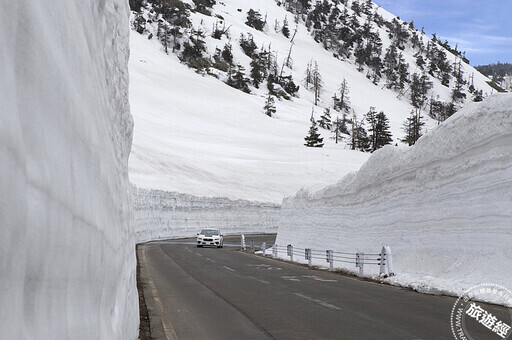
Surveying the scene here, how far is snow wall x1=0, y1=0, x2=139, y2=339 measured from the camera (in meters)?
2.32

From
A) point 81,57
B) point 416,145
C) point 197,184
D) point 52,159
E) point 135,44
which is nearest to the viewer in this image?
point 52,159

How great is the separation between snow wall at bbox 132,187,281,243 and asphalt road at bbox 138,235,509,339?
1012 inches

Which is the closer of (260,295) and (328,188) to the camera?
(260,295)

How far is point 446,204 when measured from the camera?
1711 cm

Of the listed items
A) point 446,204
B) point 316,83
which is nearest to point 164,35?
point 316,83

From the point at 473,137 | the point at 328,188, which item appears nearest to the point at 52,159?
the point at 473,137

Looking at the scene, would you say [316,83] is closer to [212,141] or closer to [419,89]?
[419,89]

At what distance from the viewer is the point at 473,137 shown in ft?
52.7

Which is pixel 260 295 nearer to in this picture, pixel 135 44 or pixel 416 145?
pixel 416 145

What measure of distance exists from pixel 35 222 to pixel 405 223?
60.2 feet

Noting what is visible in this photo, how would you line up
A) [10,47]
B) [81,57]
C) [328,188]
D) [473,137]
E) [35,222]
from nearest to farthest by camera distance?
[10,47]
[35,222]
[81,57]
[473,137]
[328,188]

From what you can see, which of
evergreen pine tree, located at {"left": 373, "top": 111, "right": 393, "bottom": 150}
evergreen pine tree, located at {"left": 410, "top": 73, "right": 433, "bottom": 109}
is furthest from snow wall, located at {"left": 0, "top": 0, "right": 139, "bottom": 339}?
evergreen pine tree, located at {"left": 410, "top": 73, "right": 433, "bottom": 109}

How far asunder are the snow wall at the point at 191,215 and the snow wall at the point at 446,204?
76.5ft

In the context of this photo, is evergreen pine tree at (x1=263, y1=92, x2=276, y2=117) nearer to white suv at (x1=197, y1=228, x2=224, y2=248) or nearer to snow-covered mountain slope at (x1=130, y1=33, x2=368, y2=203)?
snow-covered mountain slope at (x1=130, y1=33, x2=368, y2=203)
